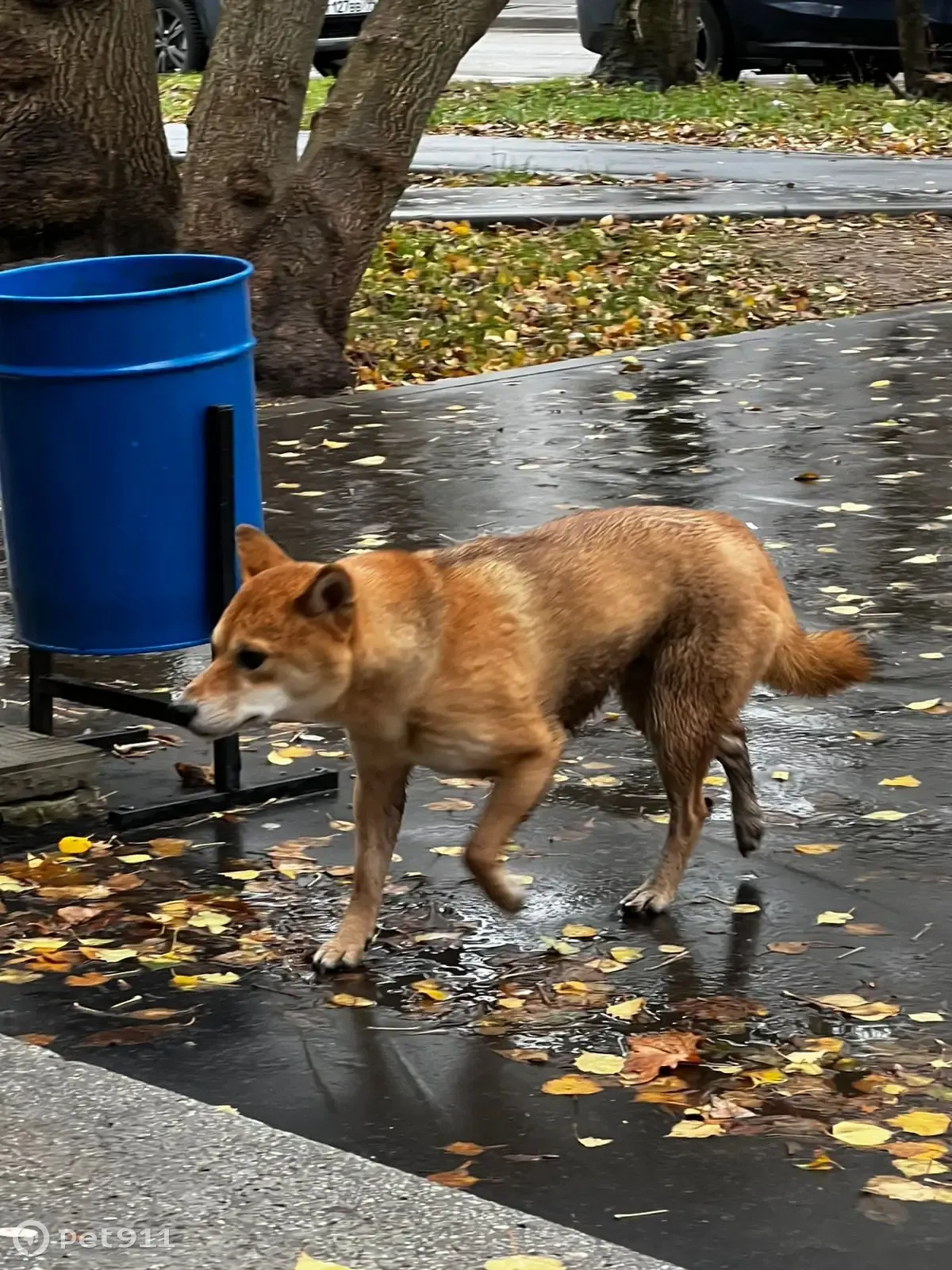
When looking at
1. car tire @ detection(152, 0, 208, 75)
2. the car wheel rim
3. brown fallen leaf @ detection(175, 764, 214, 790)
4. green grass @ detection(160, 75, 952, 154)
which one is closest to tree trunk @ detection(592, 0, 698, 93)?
green grass @ detection(160, 75, 952, 154)

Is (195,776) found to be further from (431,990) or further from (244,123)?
(244,123)

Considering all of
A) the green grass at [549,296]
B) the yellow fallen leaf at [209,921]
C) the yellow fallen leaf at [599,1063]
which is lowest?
the yellow fallen leaf at [209,921]

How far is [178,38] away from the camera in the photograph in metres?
24.7

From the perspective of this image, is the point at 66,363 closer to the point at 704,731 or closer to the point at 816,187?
the point at 704,731

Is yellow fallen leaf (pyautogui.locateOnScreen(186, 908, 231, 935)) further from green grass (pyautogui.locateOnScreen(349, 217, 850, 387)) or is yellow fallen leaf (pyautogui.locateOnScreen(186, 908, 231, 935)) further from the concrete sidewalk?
green grass (pyautogui.locateOnScreen(349, 217, 850, 387))

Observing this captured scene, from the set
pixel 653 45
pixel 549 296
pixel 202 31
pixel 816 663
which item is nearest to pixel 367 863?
pixel 816 663

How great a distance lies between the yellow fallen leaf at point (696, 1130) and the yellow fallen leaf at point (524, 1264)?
0.59 m

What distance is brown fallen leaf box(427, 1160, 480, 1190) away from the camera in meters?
3.51

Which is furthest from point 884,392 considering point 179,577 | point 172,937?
point 172,937

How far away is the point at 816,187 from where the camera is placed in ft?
54.6

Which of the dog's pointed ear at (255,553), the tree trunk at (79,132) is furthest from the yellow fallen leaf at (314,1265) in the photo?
the tree trunk at (79,132)

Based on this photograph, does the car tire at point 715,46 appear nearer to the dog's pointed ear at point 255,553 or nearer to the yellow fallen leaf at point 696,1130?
the dog's pointed ear at point 255,553

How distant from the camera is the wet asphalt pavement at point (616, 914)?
11.6 feet

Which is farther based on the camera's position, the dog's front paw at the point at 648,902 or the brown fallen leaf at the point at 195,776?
the brown fallen leaf at the point at 195,776
